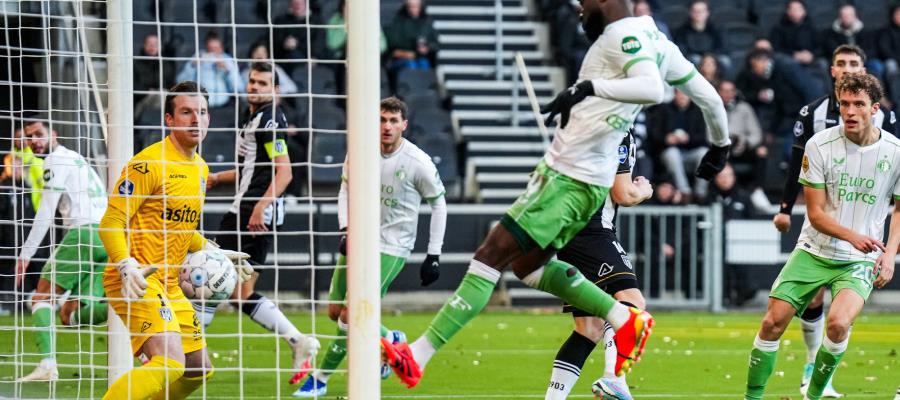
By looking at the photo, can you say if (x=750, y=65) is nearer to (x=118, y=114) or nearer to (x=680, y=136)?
(x=680, y=136)

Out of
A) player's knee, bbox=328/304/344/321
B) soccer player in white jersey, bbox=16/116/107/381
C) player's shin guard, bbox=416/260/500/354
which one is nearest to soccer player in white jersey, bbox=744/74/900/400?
player's shin guard, bbox=416/260/500/354

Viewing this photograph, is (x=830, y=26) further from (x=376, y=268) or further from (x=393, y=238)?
(x=376, y=268)

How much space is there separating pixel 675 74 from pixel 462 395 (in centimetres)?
387

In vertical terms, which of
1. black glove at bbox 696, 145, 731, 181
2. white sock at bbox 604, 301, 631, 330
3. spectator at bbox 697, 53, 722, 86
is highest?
spectator at bbox 697, 53, 722, 86

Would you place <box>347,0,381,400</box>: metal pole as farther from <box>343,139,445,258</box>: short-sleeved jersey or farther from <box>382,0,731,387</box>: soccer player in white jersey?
<box>343,139,445,258</box>: short-sleeved jersey

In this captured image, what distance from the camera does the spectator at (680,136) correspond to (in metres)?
20.8

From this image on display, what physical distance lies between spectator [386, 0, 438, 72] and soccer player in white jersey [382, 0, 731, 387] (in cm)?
1455

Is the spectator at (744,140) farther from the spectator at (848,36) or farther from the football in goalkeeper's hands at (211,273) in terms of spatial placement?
the football in goalkeeper's hands at (211,273)

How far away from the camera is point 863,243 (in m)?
8.69

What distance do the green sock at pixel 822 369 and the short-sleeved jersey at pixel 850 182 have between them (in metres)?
0.58

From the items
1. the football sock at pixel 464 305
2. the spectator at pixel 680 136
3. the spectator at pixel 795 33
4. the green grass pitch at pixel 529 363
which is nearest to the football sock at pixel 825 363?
the green grass pitch at pixel 529 363

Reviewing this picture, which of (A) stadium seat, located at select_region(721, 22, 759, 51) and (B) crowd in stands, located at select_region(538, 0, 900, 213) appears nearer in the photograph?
(B) crowd in stands, located at select_region(538, 0, 900, 213)

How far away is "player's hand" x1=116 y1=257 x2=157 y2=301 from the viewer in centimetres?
720

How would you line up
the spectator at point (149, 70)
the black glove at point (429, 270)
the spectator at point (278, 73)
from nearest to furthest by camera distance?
the black glove at point (429, 270) < the spectator at point (149, 70) < the spectator at point (278, 73)
